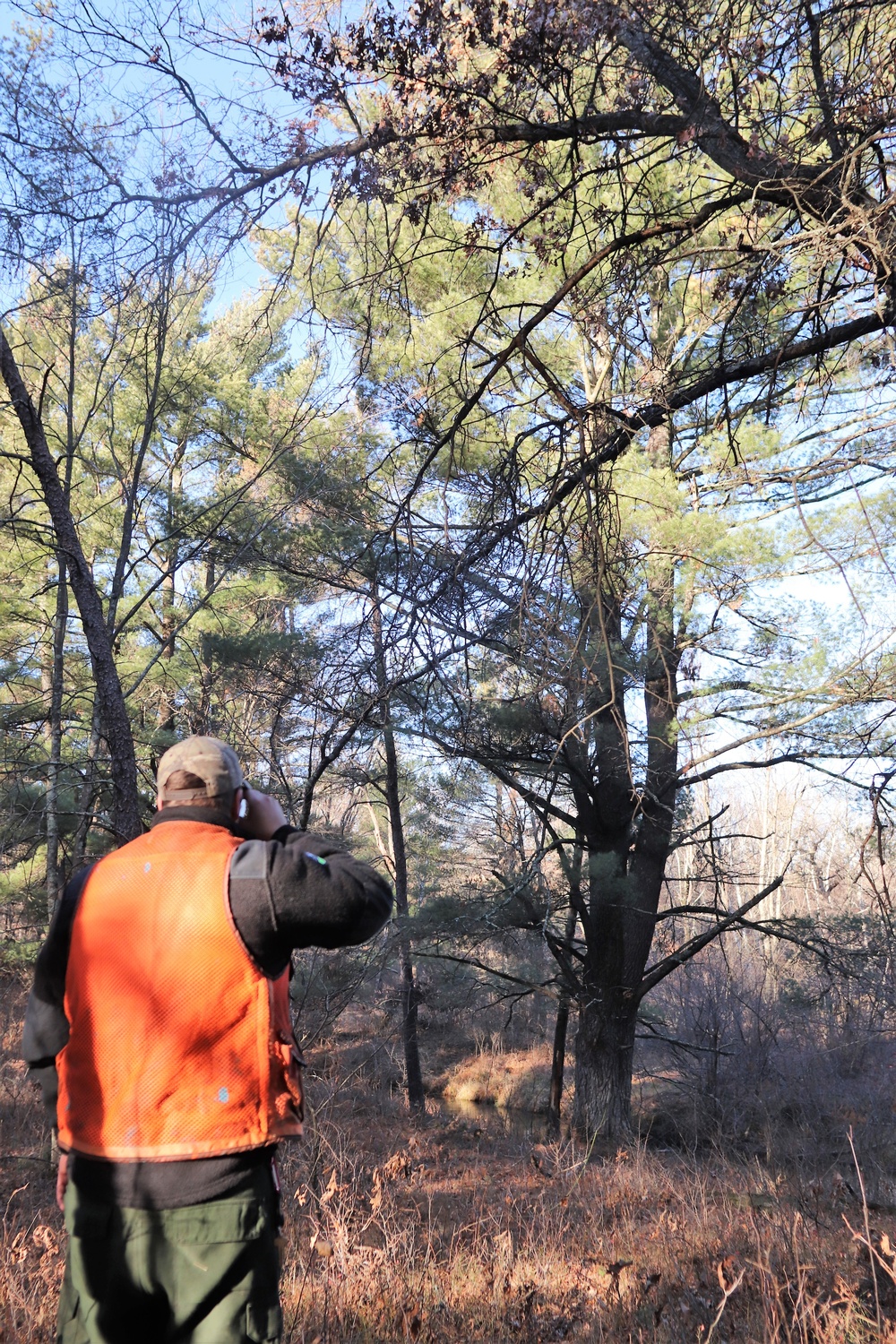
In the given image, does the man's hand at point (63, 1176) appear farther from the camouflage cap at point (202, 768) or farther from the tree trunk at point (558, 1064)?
the tree trunk at point (558, 1064)

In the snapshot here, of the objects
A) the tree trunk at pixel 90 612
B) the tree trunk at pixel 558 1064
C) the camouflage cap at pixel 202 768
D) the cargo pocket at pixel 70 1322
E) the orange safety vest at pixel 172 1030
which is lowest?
the tree trunk at pixel 558 1064

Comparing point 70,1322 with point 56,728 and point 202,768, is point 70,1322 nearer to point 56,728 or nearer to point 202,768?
point 202,768

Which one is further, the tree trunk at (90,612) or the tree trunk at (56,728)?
the tree trunk at (56,728)

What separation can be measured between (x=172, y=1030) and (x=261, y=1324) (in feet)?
2.11

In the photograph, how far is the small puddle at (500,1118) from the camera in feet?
51.6

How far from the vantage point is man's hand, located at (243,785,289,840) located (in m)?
2.46

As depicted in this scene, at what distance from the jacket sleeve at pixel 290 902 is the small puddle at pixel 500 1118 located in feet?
45.6

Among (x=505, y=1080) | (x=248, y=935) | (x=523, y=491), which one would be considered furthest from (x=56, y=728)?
(x=505, y=1080)

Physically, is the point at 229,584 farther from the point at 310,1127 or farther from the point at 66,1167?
the point at 66,1167

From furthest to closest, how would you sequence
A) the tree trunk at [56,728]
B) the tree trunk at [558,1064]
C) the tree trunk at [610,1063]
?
the tree trunk at [558,1064], the tree trunk at [610,1063], the tree trunk at [56,728]

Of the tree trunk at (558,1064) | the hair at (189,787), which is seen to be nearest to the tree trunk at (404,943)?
the tree trunk at (558,1064)

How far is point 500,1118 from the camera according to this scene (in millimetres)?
18047

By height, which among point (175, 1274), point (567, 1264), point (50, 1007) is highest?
point (50, 1007)

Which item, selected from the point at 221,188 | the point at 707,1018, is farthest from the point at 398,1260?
the point at 707,1018
